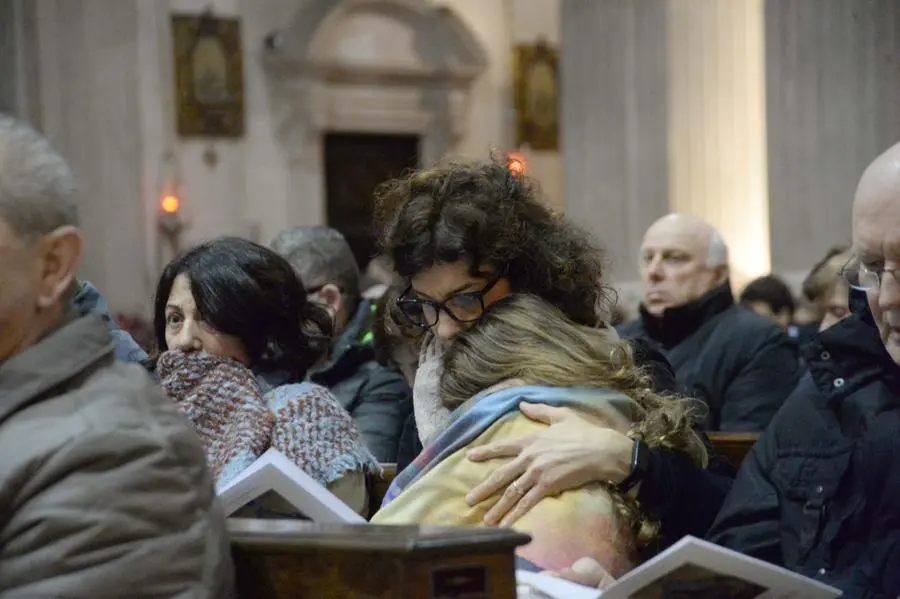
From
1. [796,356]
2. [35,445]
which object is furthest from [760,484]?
[796,356]

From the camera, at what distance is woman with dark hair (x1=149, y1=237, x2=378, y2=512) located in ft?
9.49

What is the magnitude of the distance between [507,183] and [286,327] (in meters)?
0.75

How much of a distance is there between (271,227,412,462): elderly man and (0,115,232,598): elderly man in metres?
2.29

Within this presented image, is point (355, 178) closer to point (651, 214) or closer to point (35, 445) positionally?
point (651, 214)

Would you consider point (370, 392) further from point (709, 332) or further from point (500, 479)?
point (500, 479)

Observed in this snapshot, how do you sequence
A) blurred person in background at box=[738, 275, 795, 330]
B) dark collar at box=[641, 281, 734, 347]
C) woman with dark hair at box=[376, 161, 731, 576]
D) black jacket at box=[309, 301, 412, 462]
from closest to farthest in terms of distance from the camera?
woman with dark hair at box=[376, 161, 731, 576] → black jacket at box=[309, 301, 412, 462] → dark collar at box=[641, 281, 734, 347] → blurred person in background at box=[738, 275, 795, 330]

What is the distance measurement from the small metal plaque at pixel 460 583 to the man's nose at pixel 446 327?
3.04 feet

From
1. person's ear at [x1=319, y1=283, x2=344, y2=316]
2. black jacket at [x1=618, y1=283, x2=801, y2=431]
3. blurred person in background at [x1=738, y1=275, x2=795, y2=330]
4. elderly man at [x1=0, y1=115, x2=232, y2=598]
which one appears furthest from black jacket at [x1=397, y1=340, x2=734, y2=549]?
blurred person in background at [x1=738, y1=275, x2=795, y2=330]

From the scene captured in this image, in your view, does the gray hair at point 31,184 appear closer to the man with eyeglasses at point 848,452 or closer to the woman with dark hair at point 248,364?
the woman with dark hair at point 248,364

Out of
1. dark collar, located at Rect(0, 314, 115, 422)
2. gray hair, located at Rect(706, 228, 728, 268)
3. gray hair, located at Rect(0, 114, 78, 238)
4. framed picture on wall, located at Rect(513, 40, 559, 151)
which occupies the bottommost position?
gray hair, located at Rect(706, 228, 728, 268)

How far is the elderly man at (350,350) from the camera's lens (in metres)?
4.09

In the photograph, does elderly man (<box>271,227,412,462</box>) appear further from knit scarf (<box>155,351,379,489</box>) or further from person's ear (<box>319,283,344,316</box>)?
knit scarf (<box>155,351,379,489</box>)

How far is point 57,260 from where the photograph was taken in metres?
1.70

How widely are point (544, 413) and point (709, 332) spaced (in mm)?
2636
